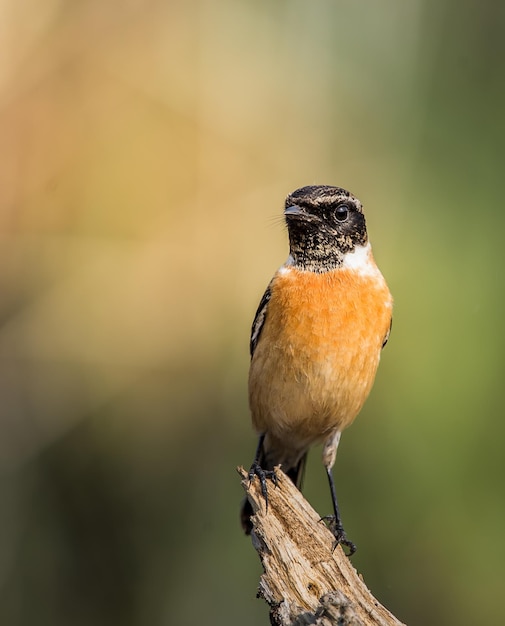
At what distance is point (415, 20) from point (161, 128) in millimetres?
2339

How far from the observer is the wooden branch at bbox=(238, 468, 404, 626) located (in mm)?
4031

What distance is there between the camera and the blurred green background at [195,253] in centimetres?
695

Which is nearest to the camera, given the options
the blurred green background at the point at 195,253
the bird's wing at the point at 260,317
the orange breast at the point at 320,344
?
the orange breast at the point at 320,344

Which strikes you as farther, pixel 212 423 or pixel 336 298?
pixel 212 423

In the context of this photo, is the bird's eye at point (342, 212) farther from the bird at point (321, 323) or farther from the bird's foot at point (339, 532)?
the bird's foot at point (339, 532)

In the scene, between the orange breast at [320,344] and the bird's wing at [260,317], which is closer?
the orange breast at [320,344]

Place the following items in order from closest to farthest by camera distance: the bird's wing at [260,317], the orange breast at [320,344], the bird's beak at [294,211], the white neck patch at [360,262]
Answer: the orange breast at [320,344]
the bird's beak at [294,211]
the white neck patch at [360,262]
the bird's wing at [260,317]

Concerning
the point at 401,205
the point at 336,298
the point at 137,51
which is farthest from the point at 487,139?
the point at 137,51

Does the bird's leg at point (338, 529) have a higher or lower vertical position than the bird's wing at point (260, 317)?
lower

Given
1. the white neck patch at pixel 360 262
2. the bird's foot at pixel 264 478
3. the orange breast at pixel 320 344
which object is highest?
the white neck patch at pixel 360 262

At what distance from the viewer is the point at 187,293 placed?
778 centimetres

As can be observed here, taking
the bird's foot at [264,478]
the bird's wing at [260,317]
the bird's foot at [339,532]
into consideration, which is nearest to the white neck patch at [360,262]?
the bird's wing at [260,317]

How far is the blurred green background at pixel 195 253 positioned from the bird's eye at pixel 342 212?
140 cm

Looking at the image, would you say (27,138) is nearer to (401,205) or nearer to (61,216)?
(61,216)
